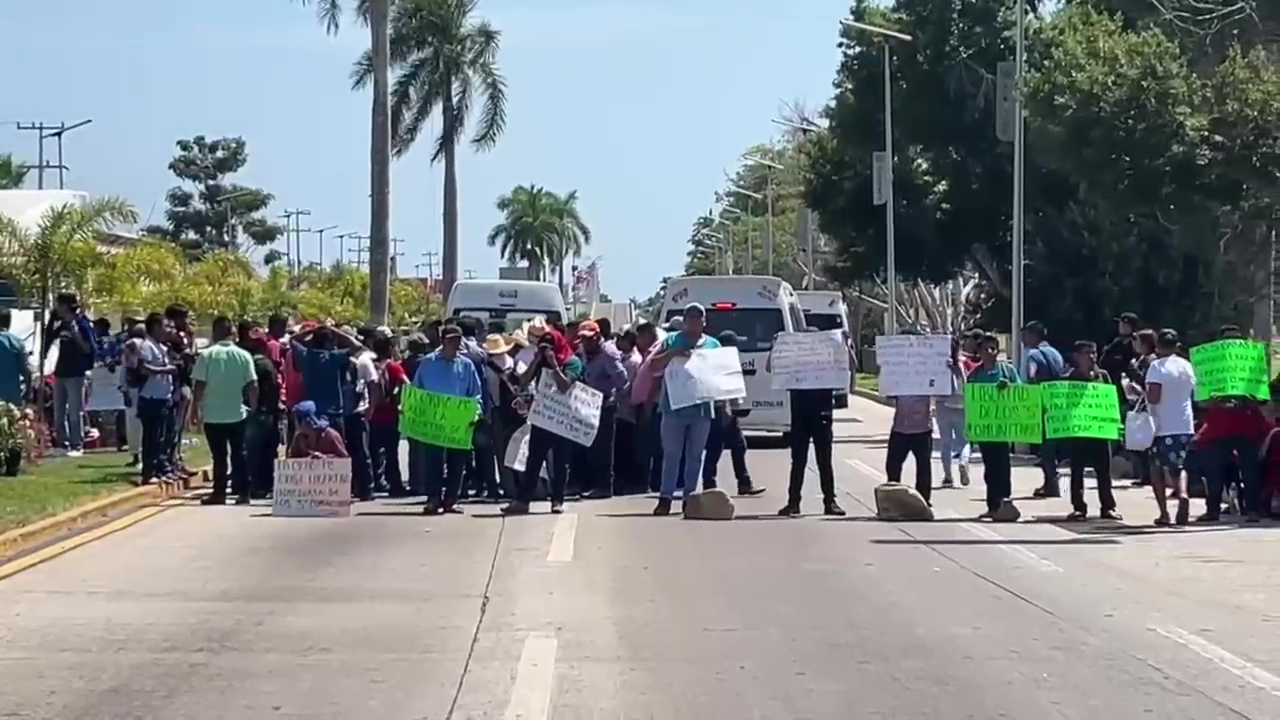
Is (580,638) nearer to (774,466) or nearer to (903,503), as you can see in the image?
(903,503)

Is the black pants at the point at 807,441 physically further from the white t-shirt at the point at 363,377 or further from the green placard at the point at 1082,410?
the white t-shirt at the point at 363,377

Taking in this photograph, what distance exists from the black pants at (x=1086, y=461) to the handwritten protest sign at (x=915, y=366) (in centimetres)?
126

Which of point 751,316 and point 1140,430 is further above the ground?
point 751,316

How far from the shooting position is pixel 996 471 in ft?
57.5

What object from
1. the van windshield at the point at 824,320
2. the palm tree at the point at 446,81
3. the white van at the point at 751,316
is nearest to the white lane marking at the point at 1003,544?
the white van at the point at 751,316

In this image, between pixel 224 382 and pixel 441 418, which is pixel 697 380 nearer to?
pixel 441 418

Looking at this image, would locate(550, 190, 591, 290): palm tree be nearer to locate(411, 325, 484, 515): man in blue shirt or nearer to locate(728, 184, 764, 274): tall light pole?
locate(728, 184, 764, 274): tall light pole

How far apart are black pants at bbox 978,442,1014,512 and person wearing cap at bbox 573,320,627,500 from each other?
3865 mm

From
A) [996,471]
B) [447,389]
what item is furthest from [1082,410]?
[447,389]

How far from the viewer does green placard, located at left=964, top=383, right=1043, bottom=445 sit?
685 inches

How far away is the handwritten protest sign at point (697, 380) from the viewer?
17.0 m

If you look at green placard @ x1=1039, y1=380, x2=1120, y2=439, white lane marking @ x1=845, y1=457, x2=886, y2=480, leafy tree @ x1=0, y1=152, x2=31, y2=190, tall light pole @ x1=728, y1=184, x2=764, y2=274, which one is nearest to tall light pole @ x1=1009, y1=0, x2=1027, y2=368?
white lane marking @ x1=845, y1=457, x2=886, y2=480

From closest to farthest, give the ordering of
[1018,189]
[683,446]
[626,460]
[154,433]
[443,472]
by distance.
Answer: [683,446] < [443,472] < [154,433] < [626,460] < [1018,189]

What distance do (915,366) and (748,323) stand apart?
32.1 ft
